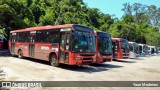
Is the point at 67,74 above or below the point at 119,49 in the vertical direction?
below

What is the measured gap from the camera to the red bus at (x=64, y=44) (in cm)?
1462

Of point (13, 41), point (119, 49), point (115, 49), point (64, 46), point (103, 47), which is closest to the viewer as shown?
point (64, 46)

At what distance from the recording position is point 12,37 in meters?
23.7

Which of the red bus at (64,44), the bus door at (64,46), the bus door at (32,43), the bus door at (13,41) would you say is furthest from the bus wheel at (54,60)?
the bus door at (13,41)

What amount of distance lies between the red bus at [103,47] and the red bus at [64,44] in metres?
2.49

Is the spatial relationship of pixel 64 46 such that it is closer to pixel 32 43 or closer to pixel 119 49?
pixel 32 43

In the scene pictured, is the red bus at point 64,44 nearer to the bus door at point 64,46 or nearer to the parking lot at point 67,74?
the bus door at point 64,46

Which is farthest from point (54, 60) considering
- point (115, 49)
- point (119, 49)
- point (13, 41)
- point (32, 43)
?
point (119, 49)

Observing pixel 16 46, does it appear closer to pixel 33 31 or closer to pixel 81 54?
pixel 33 31

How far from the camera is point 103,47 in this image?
18641 mm

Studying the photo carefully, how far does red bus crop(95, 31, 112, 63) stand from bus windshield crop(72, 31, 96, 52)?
2691 millimetres

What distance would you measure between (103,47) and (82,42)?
13.5 feet

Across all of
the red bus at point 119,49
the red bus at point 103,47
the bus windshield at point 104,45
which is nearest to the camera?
the red bus at point 103,47

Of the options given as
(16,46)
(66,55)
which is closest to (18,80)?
A: (66,55)
